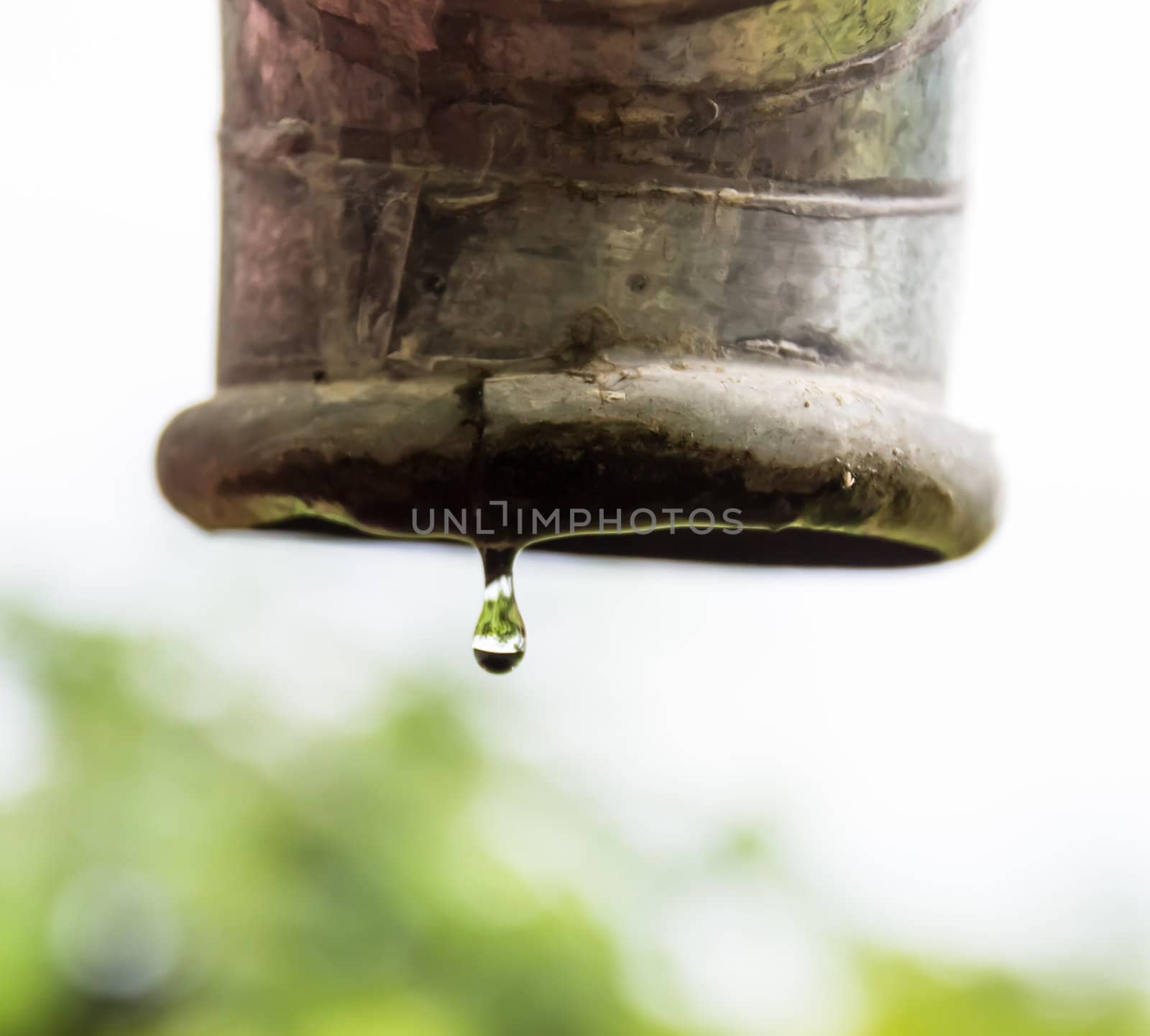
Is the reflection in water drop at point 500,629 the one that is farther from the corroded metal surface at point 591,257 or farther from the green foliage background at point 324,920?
the green foliage background at point 324,920

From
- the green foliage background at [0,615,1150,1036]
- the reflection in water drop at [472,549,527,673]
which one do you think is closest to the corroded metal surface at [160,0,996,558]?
the reflection in water drop at [472,549,527,673]

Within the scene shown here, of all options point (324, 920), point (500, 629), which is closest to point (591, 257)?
point (500, 629)

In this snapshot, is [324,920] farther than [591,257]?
Yes

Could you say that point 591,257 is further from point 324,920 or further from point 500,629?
point 324,920

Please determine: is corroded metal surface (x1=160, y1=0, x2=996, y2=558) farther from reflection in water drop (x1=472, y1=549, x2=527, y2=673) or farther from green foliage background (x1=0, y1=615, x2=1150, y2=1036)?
green foliage background (x1=0, y1=615, x2=1150, y2=1036)

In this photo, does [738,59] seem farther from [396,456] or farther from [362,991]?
[362,991]

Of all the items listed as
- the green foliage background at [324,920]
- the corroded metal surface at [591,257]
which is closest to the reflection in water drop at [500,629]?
the corroded metal surface at [591,257]

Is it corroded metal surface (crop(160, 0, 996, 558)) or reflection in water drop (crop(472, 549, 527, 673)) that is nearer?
corroded metal surface (crop(160, 0, 996, 558))
